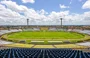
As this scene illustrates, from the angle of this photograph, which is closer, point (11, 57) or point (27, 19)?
point (11, 57)

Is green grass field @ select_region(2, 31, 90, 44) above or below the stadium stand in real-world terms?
below

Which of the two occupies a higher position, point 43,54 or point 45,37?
point 43,54

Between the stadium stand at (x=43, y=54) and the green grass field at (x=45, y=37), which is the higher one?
the stadium stand at (x=43, y=54)

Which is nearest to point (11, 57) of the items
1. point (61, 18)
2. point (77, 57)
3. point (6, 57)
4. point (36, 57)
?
point (6, 57)

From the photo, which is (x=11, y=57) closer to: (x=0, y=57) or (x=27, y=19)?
(x=0, y=57)

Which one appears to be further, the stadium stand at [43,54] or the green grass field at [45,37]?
the green grass field at [45,37]

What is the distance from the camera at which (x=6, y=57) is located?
14.5 metres

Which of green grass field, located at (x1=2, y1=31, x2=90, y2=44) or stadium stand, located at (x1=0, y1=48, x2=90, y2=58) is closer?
stadium stand, located at (x1=0, y1=48, x2=90, y2=58)

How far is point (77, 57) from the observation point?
15.0 metres

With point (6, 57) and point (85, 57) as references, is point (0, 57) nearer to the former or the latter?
point (6, 57)

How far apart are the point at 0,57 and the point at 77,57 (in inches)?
331

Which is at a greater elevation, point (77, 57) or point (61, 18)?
point (61, 18)

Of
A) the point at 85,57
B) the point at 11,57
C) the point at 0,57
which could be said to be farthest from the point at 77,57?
the point at 0,57

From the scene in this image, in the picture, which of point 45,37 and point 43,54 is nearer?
point 43,54
